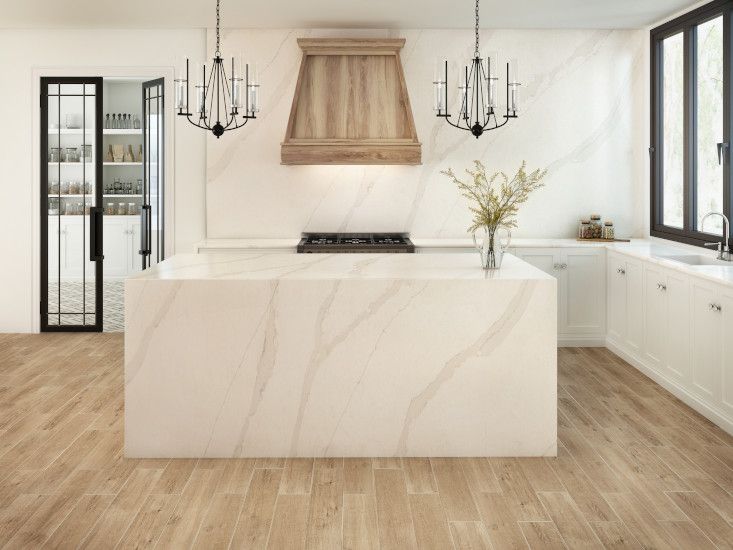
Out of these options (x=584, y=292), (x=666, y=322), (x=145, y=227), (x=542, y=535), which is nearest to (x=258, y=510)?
(x=542, y=535)

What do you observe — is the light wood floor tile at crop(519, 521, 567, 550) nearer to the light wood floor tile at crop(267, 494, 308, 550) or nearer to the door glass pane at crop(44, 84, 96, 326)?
the light wood floor tile at crop(267, 494, 308, 550)

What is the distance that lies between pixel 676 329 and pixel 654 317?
0.37m

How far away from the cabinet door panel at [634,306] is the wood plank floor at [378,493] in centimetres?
104

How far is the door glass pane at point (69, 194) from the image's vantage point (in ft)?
22.0

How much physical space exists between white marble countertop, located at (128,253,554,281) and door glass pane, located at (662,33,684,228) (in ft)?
7.81

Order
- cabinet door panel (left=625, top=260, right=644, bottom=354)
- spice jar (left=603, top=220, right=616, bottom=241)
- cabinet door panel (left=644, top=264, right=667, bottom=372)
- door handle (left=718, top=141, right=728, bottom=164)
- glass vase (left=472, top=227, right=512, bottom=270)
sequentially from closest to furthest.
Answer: glass vase (left=472, top=227, right=512, bottom=270) → cabinet door panel (left=644, top=264, right=667, bottom=372) → door handle (left=718, top=141, right=728, bottom=164) → cabinet door panel (left=625, top=260, right=644, bottom=354) → spice jar (left=603, top=220, right=616, bottom=241)

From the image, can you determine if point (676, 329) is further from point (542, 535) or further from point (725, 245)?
point (542, 535)

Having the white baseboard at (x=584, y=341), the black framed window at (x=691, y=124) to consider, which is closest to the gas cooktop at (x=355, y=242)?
the white baseboard at (x=584, y=341)

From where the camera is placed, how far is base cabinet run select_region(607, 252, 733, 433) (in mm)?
4191

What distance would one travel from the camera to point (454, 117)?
262 inches

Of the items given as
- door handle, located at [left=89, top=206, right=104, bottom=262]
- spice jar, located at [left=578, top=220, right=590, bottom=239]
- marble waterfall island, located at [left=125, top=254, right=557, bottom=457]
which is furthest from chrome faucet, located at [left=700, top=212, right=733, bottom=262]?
door handle, located at [left=89, top=206, right=104, bottom=262]

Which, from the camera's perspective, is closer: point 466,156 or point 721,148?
point 721,148

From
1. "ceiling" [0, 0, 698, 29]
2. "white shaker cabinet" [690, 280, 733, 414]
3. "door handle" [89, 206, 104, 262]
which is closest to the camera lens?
"white shaker cabinet" [690, 280, 733, 414]

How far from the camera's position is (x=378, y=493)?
3.32 m
